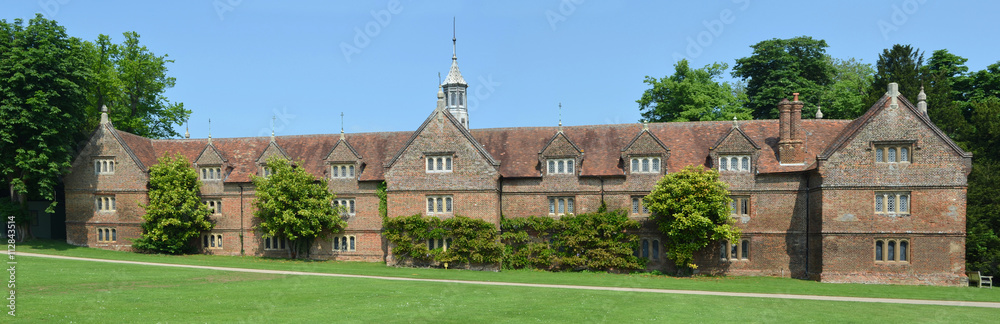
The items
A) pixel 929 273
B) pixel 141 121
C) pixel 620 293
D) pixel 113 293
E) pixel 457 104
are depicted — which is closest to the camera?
pixel 113 293

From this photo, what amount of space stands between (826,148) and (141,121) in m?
53.4

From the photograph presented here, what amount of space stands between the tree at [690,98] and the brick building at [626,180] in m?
15.3

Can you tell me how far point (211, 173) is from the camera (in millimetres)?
46375

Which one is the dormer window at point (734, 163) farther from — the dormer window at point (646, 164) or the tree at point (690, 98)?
the tree at point (690, 98)

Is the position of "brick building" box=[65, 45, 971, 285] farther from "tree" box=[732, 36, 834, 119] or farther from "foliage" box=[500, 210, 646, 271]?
"tree" box=[732, 36, 834, 119]

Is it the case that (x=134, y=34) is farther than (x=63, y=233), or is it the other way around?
(x=134, y=34)

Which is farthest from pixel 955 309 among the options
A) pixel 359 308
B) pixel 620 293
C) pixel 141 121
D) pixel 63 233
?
pixel 141 121

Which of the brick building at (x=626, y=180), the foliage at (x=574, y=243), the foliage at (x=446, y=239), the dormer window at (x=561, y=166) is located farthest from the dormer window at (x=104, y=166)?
the dormer window at (x=561, y=166)

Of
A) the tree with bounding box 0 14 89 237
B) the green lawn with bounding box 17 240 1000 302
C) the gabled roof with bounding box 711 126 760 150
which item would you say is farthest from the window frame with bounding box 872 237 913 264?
the tree with bounding box 0 14 89 237

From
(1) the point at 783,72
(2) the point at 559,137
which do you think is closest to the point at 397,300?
(2) the point at 559,137

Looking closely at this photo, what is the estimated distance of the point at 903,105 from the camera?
36.1 m

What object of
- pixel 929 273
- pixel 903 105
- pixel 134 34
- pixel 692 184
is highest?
pixel 134 34

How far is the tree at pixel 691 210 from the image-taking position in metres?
36.5

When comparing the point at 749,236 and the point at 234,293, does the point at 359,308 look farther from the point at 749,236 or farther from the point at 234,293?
the point at 749,236
